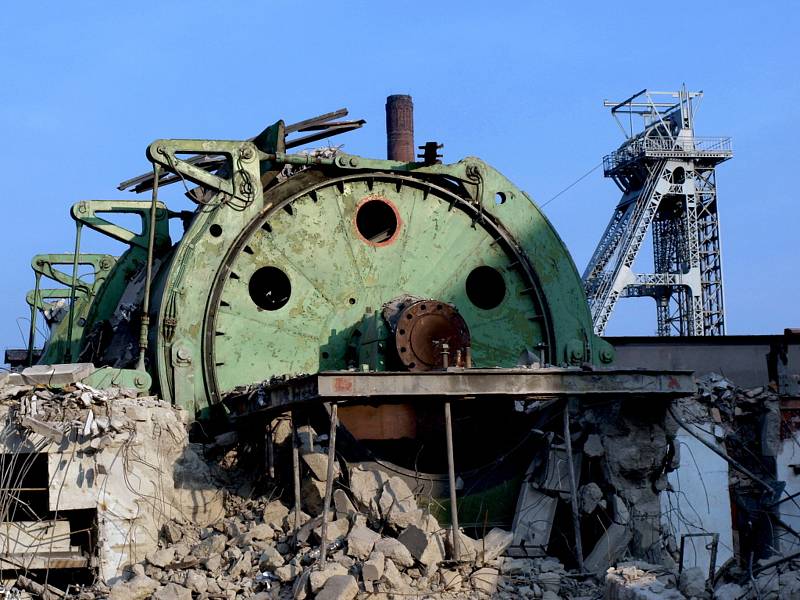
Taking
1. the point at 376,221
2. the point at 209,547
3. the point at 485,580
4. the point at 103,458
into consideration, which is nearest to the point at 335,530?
the point at 209,547

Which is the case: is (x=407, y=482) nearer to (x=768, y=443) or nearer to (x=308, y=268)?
(x=308, y=268)

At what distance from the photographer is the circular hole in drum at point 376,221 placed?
1474 centimetres

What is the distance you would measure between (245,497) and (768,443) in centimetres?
708

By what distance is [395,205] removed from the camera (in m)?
14.8

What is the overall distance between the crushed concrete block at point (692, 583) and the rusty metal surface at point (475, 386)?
2618 millimetres

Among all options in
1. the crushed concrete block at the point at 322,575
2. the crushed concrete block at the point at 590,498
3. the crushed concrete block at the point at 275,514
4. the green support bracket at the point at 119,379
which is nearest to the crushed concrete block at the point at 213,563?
the crushed concrete block at the point at 275,514

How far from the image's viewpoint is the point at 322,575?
10.2 metres

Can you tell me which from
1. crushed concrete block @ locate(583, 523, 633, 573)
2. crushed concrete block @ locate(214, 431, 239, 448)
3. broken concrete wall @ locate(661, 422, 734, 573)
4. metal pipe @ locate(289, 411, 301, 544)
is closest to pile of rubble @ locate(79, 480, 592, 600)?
metal pipe @ locate(289, 411, 301, 544)

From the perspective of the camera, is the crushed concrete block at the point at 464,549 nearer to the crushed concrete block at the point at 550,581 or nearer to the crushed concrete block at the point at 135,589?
the crushed concrete block at the point at 550,581

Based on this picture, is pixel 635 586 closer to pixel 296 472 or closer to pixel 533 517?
pixel 533 517

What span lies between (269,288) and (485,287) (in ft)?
8.52

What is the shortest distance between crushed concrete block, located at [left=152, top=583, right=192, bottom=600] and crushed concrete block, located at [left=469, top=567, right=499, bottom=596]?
92.0 inches

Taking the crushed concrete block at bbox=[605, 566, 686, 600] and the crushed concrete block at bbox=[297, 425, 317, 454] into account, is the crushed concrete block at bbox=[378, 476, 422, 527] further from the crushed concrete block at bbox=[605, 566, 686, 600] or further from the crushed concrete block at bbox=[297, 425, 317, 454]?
the crushed concrete block at bbox=[605, 566, 686, 600]

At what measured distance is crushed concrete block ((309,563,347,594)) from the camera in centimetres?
1010
